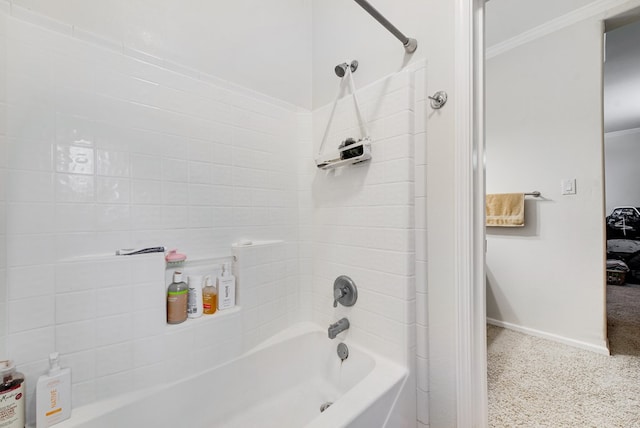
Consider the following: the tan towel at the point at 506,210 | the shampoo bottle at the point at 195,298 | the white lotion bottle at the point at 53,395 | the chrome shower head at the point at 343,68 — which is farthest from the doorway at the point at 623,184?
the white lotion bottle at the point at 53,395

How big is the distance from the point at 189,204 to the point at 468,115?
3.98 ft

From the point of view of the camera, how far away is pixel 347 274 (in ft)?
4.43

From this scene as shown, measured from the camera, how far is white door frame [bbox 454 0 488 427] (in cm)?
101

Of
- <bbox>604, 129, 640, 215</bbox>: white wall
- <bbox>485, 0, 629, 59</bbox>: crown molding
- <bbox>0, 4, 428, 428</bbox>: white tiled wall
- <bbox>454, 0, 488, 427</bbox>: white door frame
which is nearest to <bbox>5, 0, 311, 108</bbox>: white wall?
<bbox>0, 4, 428, 428</bbox>: white tiled wall

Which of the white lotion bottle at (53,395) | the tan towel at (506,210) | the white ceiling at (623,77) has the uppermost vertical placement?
the white ceiling at (623,77)

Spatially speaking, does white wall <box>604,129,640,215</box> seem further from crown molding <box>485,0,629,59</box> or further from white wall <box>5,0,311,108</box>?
white wall <box>5,0,311,108</box>

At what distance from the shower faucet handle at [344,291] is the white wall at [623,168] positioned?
6.56 metres

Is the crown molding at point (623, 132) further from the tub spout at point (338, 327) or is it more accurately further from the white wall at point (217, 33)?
the tub spout at point (338, 327)

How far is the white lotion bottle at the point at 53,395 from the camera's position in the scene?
2.64 feet

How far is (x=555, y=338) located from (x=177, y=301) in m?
2.86

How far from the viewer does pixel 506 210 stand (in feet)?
7.85

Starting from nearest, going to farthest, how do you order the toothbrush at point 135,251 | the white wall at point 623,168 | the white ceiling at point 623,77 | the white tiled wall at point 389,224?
the toothbrush at point 135,251 < the white tiled wall at point 389,224 < the white ceiling at point 623,77 < the white wall at point 623,168

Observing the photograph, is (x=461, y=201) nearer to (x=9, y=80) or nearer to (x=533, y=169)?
(x=9, y=80)

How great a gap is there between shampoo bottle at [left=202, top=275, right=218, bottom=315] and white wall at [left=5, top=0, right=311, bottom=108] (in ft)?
3.24
